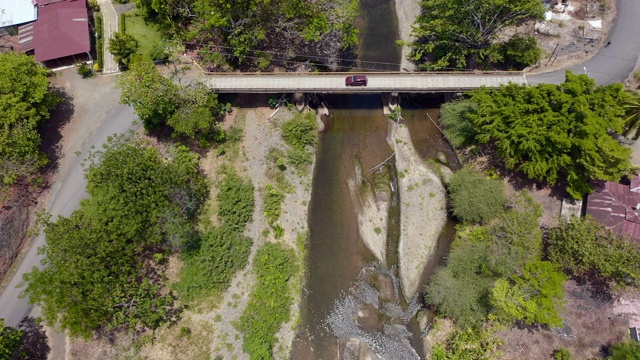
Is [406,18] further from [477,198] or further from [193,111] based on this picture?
[193,111]

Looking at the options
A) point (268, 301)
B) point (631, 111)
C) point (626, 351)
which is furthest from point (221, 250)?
point (631, 111)

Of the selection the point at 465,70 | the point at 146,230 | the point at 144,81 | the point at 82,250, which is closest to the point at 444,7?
the point at 465,70

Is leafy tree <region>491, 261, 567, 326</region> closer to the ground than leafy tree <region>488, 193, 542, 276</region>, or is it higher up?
closer to the ground

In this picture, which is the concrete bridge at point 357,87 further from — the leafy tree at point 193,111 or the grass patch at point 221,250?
the grass patch at point 221,250

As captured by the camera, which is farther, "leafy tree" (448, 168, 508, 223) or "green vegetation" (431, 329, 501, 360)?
"leafy tree" (448, 168, 508, 223)

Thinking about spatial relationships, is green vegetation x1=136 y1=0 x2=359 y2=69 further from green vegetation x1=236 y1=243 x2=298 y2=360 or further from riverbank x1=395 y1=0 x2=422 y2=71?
green vegetation x1=236 y1=243 x2=298 y2=360

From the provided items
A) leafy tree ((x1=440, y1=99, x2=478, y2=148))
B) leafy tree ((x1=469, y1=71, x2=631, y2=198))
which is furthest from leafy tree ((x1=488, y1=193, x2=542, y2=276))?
leafy tree ((x1=440, y1=99, x2=478, y2=148))
